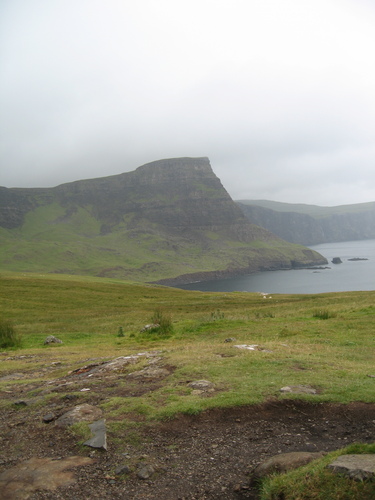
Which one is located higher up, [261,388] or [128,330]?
[261,388]

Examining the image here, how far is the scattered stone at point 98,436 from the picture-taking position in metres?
9.95

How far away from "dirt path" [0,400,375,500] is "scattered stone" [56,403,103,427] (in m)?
0.34

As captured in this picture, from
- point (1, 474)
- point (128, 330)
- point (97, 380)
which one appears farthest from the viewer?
point (128, 330)

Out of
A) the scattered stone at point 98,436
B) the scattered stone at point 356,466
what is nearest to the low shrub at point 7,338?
the scattered stone at point 98,436

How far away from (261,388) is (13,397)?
9.97 meters

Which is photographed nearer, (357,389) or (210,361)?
(357,389)

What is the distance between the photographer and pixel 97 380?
16.2m

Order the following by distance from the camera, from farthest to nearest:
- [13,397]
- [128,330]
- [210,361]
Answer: [128,330] → [210,361] → [13,397]

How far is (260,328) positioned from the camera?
100 feet

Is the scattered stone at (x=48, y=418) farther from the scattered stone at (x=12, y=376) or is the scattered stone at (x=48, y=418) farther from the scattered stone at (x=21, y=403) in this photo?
the scattered stone at (x=12, y=376)

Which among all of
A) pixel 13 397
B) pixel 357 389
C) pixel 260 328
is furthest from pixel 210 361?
pixel 260 328

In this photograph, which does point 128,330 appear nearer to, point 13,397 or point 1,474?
point 13,397

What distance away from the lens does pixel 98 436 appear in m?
10.4

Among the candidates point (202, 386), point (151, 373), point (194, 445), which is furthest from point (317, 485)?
point (151, 373)
